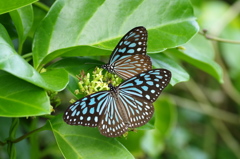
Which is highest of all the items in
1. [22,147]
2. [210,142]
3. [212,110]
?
[22,147]

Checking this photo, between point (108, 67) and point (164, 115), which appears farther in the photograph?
point (164, 115)

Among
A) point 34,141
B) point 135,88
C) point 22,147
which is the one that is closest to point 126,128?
point 135,88

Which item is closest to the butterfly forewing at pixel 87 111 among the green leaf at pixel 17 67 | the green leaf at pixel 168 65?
the green leaf at pixel 17 67

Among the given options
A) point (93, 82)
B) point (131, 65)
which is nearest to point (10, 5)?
point (93, 82)

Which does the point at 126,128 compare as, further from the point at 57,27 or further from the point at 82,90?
the point at 57,27

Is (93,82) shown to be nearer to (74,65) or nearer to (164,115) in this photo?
(74,65)
